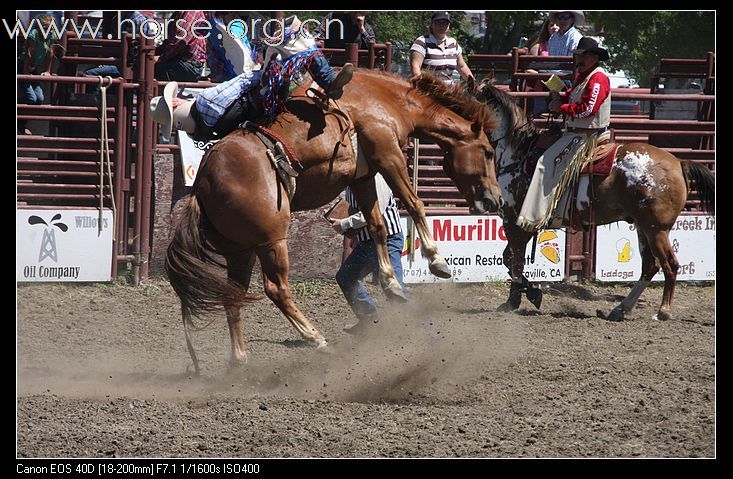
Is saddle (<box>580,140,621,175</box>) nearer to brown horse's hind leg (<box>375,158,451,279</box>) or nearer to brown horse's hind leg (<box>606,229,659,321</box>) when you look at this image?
brown horse's hind leg (<box>606,229,659,321</box>)

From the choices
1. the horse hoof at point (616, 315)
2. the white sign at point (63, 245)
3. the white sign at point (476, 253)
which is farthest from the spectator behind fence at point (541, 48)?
the white sign at point (63, 245)

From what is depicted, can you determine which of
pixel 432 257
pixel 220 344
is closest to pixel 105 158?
pixel 220 344

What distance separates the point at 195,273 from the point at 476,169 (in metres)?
2.02

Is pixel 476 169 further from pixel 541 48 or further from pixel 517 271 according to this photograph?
pixel 541 48

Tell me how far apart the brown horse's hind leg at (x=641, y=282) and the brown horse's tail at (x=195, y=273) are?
4095mm

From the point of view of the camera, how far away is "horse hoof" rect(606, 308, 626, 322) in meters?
8.56

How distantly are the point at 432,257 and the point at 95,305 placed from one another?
154 inches

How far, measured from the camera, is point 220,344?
7.34m

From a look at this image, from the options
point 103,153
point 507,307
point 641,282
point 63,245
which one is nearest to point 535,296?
point 507,307

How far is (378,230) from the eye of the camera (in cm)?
631

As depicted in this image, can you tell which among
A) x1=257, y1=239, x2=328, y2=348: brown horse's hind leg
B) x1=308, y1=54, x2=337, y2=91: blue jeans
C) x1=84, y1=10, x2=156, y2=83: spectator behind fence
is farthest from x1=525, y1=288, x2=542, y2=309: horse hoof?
x1=84, y1=10, x2=156, y2=83: spectator behind fence

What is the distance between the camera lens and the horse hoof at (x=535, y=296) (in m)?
8.91

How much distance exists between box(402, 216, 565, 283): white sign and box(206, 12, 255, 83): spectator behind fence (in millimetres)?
2520

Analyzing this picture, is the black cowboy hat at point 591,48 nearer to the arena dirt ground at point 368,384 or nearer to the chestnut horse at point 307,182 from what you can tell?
the chestnut horse at point 307,182
